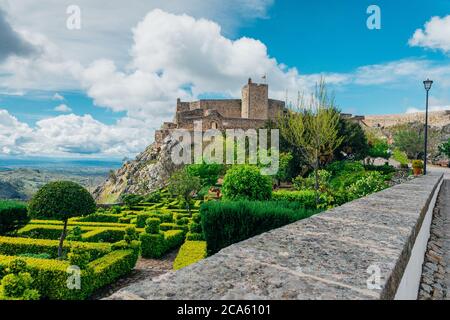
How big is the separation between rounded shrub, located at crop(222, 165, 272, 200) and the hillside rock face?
108 ft

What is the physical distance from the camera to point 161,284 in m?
1.70

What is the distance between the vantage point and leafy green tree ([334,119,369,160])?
35.2 m

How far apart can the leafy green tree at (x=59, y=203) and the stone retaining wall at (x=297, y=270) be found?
10.4 m

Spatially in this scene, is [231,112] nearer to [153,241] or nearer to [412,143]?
[412,143]

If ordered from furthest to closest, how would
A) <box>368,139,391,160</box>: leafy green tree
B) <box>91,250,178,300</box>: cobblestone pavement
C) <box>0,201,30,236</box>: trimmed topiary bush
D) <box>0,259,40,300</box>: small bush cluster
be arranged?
<box>368,139,391,160</box>: leafy green tree < <box>0,201,30,236</box>: trimmed topiary bush < <box>91,250,178,300</box>: cobblestone pavement < <box>0,259,40,300</box>: small bush cluster

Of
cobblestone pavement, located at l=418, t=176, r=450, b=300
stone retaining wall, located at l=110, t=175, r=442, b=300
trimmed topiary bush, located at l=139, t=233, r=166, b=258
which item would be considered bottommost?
trimmed topiary bush, located at l=139, t=233, r=166, b=258

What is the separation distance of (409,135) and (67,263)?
47981 millimetres

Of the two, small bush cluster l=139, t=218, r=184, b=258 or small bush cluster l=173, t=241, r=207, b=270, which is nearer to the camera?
small bush cluster l=173, t=241, r=207, b=270

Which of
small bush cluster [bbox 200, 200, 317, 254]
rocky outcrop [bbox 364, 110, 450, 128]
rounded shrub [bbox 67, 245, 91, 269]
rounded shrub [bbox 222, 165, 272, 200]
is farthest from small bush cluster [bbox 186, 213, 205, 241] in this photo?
rocky outcrop [bbox 364, 110, 450, 128]

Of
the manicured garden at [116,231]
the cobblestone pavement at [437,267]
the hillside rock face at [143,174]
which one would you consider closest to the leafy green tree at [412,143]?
the manicured garden at [116,231]

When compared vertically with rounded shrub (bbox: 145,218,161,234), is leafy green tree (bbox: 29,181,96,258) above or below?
above

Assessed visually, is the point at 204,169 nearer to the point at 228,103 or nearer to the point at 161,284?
the point at 228,103

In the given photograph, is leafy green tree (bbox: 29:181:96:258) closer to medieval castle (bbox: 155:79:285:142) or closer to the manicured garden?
the manicured garden
